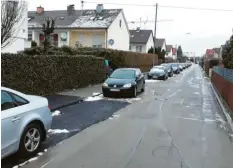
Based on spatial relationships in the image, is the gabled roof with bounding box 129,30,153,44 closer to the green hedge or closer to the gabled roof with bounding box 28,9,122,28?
the gabled roof with bounding box 28,9,122,28

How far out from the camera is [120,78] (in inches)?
672

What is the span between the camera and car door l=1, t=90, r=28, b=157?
5.27 m

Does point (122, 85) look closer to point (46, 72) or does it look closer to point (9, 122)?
point (46, 72)

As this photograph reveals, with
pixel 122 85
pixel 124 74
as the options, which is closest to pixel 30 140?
pixel 122 85

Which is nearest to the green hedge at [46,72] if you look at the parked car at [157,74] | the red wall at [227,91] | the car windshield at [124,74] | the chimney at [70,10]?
the car windshield at [124,74]

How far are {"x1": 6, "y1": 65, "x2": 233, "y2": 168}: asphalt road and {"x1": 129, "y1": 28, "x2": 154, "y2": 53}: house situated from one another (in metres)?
60.0

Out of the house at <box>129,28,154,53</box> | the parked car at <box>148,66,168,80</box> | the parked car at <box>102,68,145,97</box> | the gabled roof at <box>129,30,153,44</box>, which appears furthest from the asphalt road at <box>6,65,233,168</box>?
the gabled roof at <box>129,30,153,44</box>

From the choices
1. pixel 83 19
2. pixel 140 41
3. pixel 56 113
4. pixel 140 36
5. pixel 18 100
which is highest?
pixel 83 19

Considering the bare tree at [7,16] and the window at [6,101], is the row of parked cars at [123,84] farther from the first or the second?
the window at [6,101]

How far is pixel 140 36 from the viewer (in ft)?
239

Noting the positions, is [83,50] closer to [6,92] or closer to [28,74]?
[28,74]

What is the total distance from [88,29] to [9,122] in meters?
38.1

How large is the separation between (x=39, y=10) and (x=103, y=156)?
48172 millimetres

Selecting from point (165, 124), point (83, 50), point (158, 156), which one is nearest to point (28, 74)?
point (165, 124)
